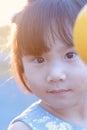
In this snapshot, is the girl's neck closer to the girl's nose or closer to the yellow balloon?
the girl's nose

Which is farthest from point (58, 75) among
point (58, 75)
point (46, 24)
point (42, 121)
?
point (42, 121)

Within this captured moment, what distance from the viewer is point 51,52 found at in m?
0.98

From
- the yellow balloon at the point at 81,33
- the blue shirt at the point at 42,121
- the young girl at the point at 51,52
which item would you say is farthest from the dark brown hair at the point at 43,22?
the yellow balloon at the point at 81,33

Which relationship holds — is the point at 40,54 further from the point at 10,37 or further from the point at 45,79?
the point at 10,37

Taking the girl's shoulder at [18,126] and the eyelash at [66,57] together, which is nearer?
the eyelash at [66,57]

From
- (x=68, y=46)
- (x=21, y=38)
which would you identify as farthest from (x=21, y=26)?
(x=68, y=46)

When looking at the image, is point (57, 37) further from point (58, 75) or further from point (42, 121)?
point (42, 121)

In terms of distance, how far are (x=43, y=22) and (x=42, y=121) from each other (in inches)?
12.0

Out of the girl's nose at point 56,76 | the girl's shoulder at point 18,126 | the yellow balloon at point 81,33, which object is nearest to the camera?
the yellow balloon at point 81,33

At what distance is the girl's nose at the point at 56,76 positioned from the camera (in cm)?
96

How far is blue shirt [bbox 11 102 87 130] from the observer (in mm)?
1140

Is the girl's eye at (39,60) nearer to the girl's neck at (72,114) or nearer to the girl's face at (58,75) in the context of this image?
the girl's face at (58,75)

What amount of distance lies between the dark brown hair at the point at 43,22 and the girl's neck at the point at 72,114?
207 millimetres

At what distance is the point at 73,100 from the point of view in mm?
1074
